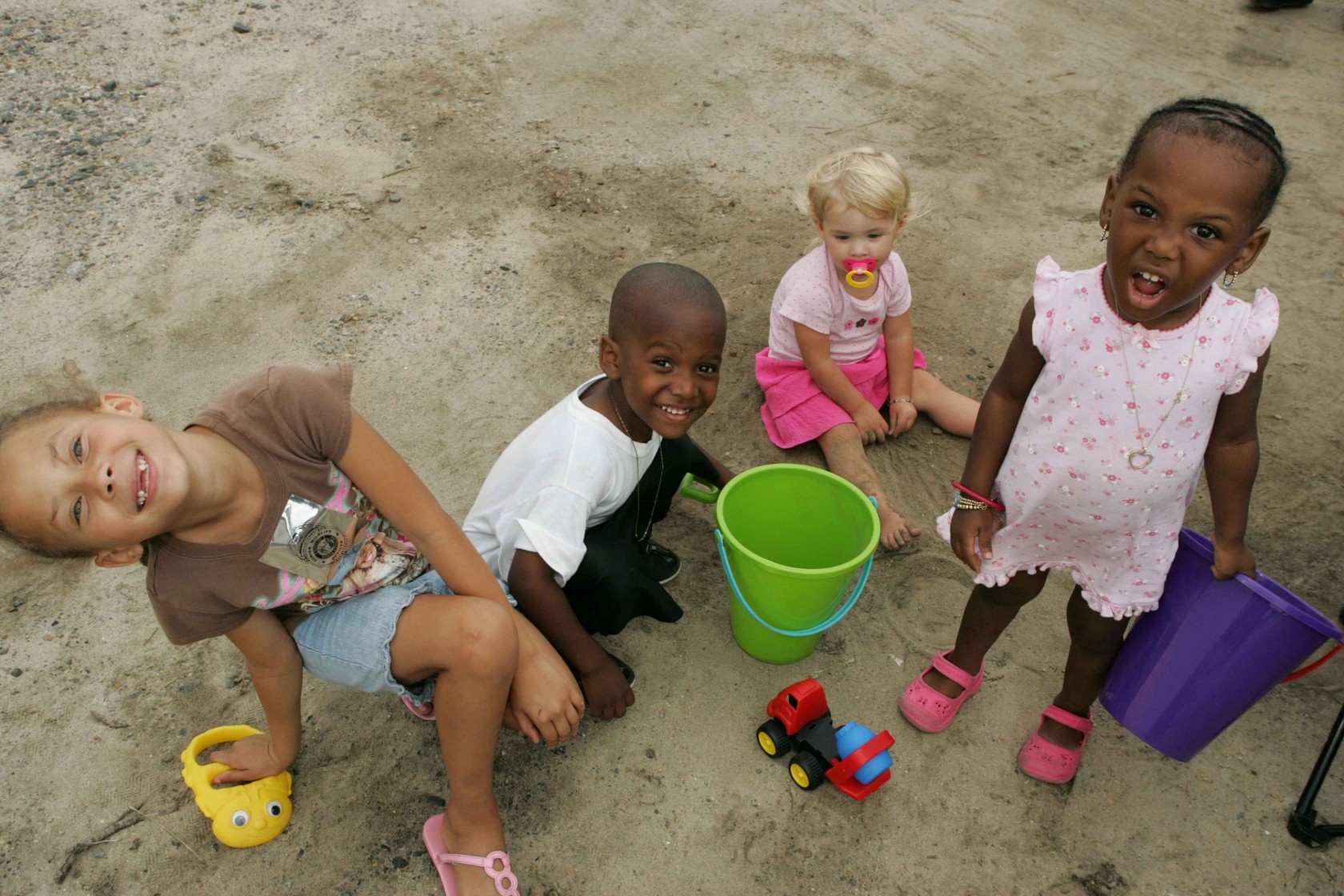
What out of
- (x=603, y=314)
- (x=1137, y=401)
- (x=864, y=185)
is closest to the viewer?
(x=1137, y=401)

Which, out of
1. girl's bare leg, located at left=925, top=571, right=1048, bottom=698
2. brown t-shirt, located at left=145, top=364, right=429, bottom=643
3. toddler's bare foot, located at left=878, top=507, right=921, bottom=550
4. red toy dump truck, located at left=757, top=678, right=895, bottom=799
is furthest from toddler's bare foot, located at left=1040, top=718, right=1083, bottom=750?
brown t-shirt, located at left=145, top=364, right=429, bottom=643

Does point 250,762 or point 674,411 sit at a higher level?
point 674,411

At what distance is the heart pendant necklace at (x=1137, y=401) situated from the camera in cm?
157

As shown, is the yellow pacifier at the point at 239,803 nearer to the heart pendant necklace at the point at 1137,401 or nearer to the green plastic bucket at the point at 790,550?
the green plastic bucket at the point at 790,550

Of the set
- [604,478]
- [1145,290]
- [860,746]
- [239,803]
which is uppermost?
[1145,290]

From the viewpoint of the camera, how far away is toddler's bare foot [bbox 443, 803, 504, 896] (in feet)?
5.94

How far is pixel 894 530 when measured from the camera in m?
2.56

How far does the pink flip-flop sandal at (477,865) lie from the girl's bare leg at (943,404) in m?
1.92

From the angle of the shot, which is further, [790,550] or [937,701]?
[790,550]

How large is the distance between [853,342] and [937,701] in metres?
1.26

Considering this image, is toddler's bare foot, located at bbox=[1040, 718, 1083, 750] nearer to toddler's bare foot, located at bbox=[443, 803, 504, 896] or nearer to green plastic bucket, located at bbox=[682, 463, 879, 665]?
green plastic bucket, located at bbox=[682, 463, 879, 665]

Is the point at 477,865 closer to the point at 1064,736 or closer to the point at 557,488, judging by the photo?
the point at 557,488

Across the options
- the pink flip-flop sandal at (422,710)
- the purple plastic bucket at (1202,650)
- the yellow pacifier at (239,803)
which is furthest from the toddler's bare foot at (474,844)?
the purple plastic bucket at (1202,650)

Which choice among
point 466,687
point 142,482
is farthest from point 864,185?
point 142,482
